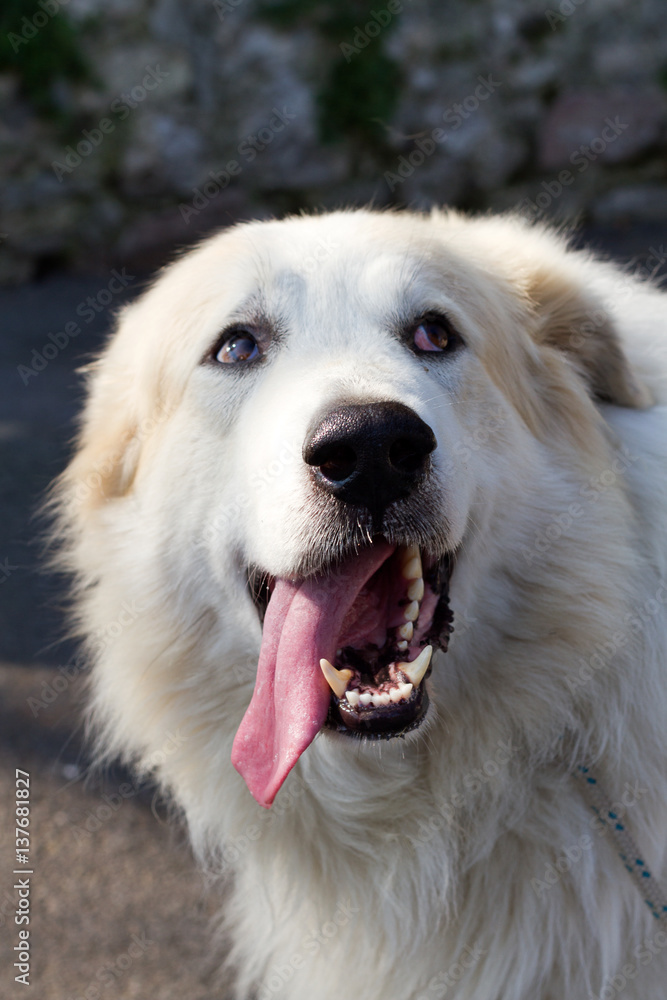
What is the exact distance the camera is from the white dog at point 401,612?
162 cm

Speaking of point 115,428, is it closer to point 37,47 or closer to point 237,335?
point 237,335

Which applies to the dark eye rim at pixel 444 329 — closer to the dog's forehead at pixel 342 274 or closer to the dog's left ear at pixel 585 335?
the dog's forehead at pixel 342 274

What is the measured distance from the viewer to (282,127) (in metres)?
6.36

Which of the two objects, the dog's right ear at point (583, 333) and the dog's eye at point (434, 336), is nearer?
the dog's eye at point (434, 336)

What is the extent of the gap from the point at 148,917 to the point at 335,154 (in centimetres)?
571

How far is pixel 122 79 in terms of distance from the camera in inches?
242

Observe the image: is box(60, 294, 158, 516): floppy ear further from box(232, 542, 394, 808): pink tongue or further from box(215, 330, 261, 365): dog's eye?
box(232, 542, 394, 808): pink tongue

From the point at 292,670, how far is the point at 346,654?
0.11 m

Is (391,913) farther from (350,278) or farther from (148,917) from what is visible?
(350,278)

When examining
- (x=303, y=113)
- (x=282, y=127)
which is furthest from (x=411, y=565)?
(x=303, y=113)

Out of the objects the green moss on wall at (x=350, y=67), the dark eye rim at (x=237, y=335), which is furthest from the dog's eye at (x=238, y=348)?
the green moss on wall at (x=350, y=67)

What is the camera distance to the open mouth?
1562 mm

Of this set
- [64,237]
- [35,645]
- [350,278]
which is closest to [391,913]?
[350,278]

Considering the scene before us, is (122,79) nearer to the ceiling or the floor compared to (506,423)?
nearer to the ceiling
